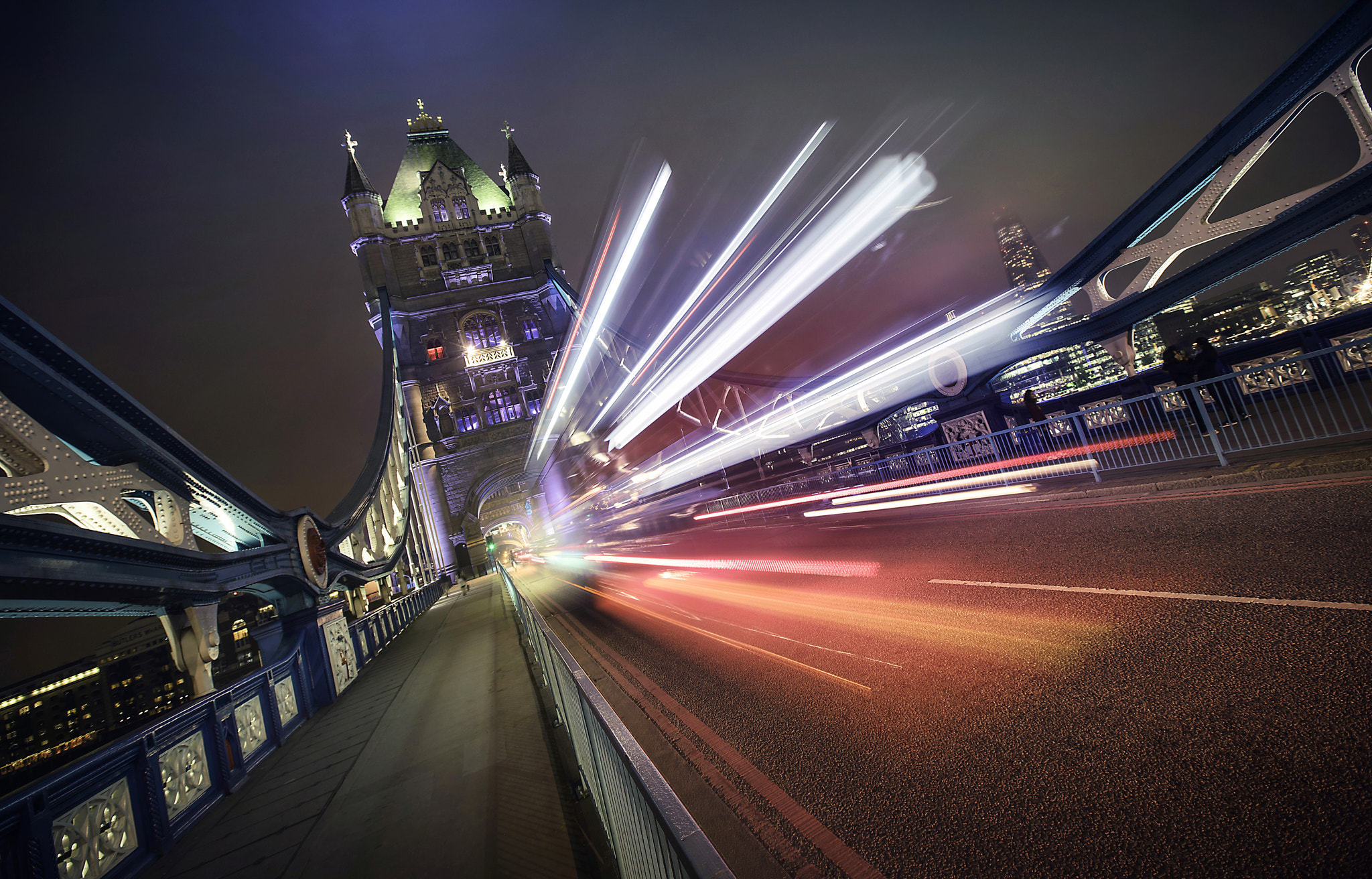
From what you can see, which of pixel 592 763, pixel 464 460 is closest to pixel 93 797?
pixel 592 763

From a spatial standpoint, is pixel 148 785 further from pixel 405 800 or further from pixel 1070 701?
pixel 1070 701

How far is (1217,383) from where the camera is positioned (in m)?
8.67

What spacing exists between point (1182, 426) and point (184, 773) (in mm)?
13593

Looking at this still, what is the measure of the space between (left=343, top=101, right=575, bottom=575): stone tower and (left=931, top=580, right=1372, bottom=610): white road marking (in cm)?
3849

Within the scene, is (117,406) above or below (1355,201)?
above

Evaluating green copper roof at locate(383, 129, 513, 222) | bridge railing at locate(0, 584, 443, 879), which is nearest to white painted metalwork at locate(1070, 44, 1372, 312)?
bridge railing at locate(0, 584, 443, 879)

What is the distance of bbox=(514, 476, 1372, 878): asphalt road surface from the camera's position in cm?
248

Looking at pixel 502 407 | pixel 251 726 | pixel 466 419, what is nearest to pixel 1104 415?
pixel 251 726

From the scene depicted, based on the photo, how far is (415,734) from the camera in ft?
20.7

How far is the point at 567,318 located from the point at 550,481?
53.3 feet

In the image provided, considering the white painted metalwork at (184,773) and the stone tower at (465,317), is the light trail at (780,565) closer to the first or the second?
the white painted metalwork at (184,773)

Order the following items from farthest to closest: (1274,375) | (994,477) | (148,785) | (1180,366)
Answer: (994,477) → (1180,366) → (1274,375) → (148,785)

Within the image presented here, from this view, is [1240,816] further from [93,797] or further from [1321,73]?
[1321,73]

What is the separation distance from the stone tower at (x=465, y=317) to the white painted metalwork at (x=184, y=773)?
3553 centimetres
